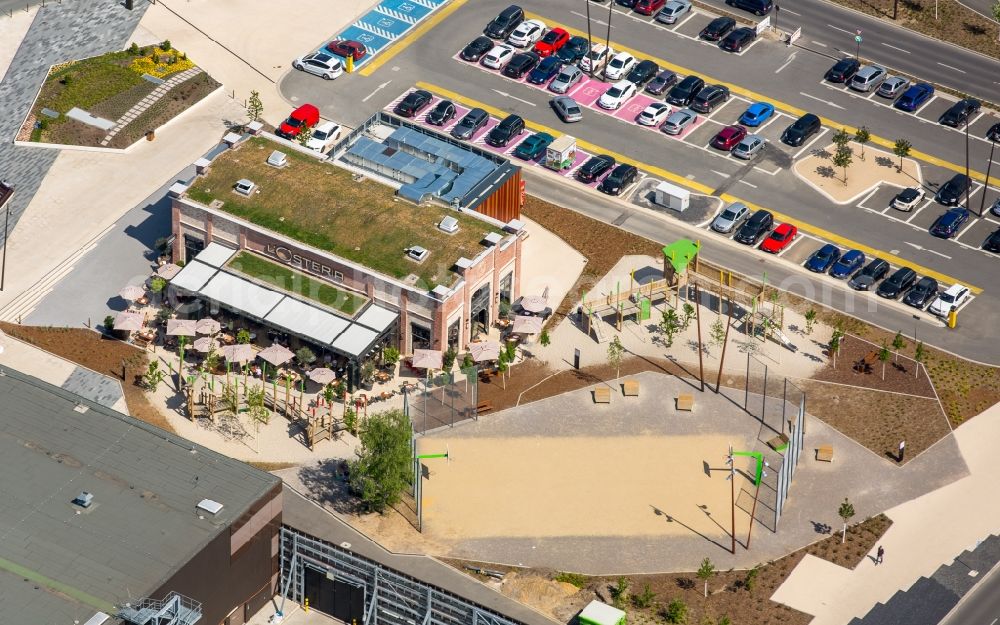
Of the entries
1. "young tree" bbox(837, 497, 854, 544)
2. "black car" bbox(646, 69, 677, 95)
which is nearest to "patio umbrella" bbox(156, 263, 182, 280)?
"black car" bbox(646, 69, 677, 95)

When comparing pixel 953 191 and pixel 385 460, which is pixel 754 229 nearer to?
pixel 953 191

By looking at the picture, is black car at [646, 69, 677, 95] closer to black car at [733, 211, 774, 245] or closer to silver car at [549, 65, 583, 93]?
silver car at [549, 65, 583, 93]

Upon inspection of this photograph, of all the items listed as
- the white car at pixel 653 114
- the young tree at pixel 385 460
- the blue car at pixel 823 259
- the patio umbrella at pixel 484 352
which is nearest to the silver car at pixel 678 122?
the white car at pixel 653 114

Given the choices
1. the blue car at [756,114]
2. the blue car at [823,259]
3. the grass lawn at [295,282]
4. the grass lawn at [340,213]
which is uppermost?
the grass lawn at [340,213]

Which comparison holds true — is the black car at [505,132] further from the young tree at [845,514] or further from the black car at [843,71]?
the young tree at [845,514]

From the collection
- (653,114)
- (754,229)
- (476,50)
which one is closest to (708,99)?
(653,114)
